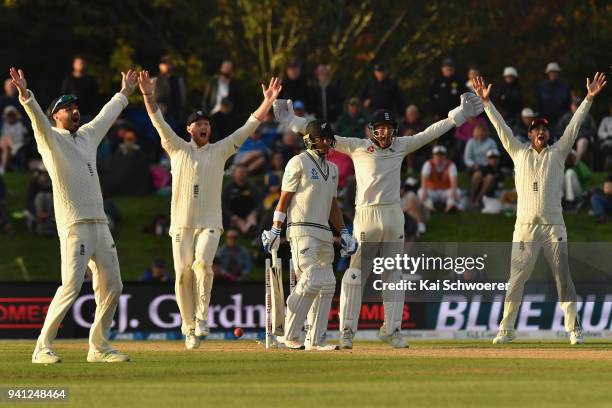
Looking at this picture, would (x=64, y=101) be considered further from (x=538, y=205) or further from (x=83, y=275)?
(x=538, y=205)

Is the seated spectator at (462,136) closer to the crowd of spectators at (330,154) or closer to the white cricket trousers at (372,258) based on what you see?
the crowd of spectators at (330,154)

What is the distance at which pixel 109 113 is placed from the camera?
16578mm

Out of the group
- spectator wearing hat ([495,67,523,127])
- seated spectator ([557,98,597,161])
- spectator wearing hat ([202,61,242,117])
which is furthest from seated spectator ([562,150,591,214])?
spectator wearing hat ([202,61,242,117])

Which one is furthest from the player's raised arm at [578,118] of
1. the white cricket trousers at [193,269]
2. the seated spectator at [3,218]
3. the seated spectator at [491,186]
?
the seated spectator at [3,218]

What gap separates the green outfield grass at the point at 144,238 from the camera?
2669 centimetres

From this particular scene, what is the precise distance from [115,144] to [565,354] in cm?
1327

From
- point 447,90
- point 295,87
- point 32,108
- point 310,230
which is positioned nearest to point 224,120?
point 295,87

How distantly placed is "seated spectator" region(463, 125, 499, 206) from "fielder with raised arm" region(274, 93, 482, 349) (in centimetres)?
945

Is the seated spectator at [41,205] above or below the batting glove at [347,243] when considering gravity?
above

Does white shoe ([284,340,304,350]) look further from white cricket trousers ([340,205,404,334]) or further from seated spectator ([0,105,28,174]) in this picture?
seated spectator ([0,105,28,174])

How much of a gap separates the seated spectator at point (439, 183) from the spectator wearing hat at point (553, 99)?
91.5 inches

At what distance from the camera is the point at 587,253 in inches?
888

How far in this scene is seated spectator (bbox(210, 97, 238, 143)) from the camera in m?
28.2

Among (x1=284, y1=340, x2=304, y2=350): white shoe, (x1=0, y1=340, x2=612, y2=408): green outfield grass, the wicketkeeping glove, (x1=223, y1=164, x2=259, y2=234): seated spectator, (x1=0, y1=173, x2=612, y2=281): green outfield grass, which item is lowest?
(x1=0, y1=340, x2=612, y2=408): green outfield grass
